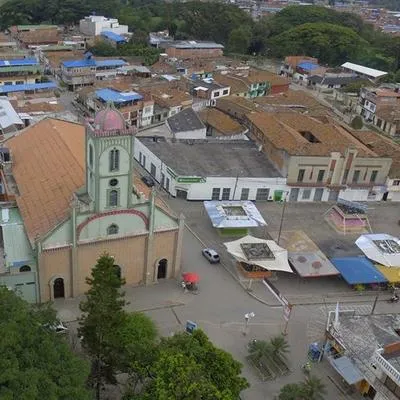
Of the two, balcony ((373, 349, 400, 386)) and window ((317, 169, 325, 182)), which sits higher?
balcony ((373, 349, 400, 386))

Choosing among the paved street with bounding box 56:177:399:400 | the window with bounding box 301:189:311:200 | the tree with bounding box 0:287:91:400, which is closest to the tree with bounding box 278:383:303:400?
the paved street with bounding box 56:177:399:400

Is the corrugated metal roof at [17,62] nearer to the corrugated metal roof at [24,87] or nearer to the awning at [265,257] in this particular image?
the corrugated metal roof at [24,87]

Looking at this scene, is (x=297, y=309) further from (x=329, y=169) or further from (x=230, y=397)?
(x=329, y=169)

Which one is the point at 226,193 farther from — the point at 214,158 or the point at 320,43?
the point at 320,43

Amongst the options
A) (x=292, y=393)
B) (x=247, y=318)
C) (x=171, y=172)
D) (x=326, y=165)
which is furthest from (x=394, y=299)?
(x=171, y=172)

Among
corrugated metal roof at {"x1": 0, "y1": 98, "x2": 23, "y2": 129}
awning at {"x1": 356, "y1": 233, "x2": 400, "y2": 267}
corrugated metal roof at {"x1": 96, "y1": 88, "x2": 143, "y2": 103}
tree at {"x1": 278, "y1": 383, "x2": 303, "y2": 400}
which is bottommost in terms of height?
awning at {"x1": 356, "y1": 233, "x2": 400, "y2": 267}

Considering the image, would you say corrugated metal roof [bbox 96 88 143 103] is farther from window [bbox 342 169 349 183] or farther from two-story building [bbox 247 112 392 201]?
window [bbox 342 169 349 183]
